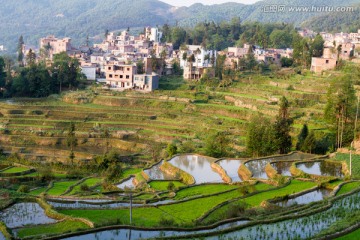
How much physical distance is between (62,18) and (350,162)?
167 m

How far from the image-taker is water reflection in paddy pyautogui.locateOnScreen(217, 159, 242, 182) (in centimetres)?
2045

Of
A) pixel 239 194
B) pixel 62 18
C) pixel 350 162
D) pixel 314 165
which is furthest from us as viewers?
pixel 62 18

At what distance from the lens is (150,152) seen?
29.4 metres

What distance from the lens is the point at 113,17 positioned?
6024 inches

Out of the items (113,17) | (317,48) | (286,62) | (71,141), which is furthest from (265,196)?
(113,17)

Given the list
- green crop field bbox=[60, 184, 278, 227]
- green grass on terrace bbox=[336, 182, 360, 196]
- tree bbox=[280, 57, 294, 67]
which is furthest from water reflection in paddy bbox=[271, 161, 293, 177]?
tree bbox=[280, 57, 294, 67]

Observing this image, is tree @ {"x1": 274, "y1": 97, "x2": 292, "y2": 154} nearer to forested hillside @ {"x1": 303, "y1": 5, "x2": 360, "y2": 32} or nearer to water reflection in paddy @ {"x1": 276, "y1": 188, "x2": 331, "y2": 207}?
water reflection in paddy @ {"x1": 276, "y1": 188, "x2": 331, "y2": 207}

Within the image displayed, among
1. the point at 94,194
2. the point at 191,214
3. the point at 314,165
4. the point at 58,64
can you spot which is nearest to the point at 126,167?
the point at 94,194

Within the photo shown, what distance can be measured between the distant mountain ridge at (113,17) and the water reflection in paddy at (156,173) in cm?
10416

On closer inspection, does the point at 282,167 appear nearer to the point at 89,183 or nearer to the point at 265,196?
the point at 265,196

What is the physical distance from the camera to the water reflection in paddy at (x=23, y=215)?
43.5 feet

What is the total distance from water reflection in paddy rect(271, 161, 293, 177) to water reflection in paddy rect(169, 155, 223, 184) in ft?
8.27

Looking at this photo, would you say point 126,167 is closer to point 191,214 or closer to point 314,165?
point 314,165

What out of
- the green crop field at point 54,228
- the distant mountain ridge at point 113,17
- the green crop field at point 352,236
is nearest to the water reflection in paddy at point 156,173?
the green crop field at point 54,228
